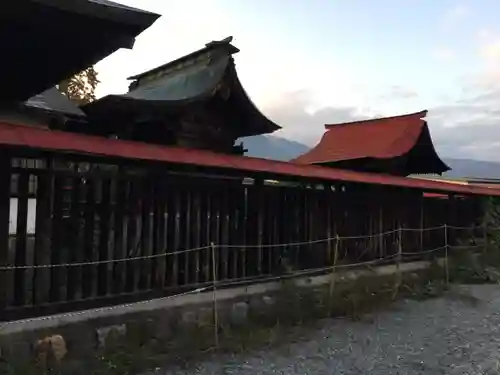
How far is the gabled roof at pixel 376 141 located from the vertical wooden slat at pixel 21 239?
12.1 meters

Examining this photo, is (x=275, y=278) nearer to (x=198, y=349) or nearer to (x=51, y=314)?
(x=198, y=349)

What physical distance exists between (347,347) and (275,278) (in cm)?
192

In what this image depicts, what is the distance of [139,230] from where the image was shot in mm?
6594

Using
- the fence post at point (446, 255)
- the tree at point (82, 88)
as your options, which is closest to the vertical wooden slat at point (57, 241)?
the fence post at point (446, 255)

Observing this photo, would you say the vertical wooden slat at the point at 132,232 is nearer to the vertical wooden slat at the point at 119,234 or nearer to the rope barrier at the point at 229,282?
the vertical wooden slat at the point at 119,234

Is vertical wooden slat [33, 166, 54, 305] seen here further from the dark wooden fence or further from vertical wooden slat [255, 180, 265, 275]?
vertical wooden slat [255, 180, 265, 275]

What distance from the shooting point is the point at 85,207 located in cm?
600

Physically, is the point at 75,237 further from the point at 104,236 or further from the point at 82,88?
the point at 82,88

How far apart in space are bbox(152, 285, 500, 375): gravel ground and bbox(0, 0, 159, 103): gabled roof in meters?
3.45

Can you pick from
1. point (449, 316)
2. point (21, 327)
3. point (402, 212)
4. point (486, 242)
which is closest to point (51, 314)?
point (21, 327)

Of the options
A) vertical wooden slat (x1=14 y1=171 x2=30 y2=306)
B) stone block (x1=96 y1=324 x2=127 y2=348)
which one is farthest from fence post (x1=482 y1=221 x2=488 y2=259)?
vertical wooden slat (x1=14 y1=171 x2=30 y2=306)

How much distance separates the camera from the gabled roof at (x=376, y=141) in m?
16.4

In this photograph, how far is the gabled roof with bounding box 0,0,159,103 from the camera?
4.80 meters

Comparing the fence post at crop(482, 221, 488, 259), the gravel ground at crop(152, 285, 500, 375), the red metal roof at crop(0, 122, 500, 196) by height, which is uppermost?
the red metal roof at crop(0, 122, 500, 196)
